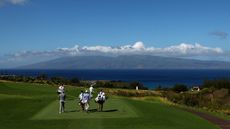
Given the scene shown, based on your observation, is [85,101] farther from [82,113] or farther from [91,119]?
[91,119]

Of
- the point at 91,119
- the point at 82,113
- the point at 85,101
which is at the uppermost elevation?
the point at 85,101

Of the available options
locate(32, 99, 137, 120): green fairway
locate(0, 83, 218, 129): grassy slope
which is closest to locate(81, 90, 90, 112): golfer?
locate(32, 99, 137, 120): green fairway

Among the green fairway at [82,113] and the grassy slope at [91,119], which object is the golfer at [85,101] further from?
the grassy slope at [91,119]

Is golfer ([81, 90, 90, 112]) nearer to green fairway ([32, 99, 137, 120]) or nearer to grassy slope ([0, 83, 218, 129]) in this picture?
green fairway ([32, 99, 137, 120])

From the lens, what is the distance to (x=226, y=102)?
56812mm

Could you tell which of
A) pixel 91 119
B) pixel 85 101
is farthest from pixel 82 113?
pixel 91 119

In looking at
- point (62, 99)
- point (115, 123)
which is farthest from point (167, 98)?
point (115, 123)

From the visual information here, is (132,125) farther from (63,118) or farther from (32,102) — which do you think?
(32,102)

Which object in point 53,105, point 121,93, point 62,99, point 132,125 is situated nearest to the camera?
point 132,125

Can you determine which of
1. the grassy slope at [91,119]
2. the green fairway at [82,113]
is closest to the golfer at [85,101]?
the green fairway at [82,113]

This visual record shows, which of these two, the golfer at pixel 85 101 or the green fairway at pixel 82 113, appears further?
the golfer at pixel 85 101

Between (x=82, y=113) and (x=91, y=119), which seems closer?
(x=91, y=119)

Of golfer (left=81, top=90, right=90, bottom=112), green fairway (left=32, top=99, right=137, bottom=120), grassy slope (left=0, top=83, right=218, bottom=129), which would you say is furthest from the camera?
golfer (left=81, top=90, right=90, bottom=112)

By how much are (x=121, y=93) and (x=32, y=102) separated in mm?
22424
